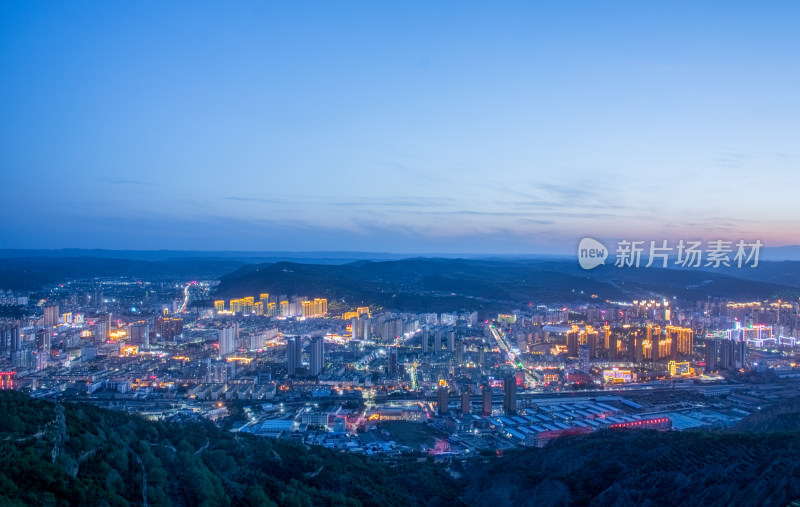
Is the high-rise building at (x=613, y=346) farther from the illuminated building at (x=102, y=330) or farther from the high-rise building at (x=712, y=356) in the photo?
the illuminated building at (x=102, y=330)

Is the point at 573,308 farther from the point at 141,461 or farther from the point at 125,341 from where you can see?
the point at 141,461

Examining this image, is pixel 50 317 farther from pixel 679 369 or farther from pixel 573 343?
pixel 679 369

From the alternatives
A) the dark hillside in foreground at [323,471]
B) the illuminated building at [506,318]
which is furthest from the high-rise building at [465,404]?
the illuminated building at [506,318]

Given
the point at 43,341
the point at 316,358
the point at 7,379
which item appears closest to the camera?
the point at 7,379

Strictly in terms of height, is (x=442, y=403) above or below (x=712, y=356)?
below

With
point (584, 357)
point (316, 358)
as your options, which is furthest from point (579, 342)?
point (316, 358)

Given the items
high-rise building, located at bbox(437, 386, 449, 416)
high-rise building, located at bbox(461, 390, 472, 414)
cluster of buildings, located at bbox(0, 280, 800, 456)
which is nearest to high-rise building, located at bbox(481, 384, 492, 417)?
cluster of buildings, located at bbox(0, 280, 800, 456)

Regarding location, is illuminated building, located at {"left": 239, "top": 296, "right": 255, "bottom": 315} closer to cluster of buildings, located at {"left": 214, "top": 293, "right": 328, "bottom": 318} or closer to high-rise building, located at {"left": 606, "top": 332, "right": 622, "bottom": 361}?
cluster of buildings, located at {"left": 214, "top": 293, "right": 328, "bottom": 318}

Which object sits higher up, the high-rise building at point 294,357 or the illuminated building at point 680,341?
the illuminated building at point 680,341

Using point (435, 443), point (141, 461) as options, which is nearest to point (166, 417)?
point (435, 443)

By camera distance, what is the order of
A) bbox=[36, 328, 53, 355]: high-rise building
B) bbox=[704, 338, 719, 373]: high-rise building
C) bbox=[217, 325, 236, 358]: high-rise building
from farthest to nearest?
1. bbox=[217, 325, 236, 358]: high-rise building
2. bbox=[36, 328, 53, 355]: high-rise building
3. bbox=[704, 338, 719, 373]: high-rise building

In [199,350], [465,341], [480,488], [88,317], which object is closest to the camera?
[480,488]
